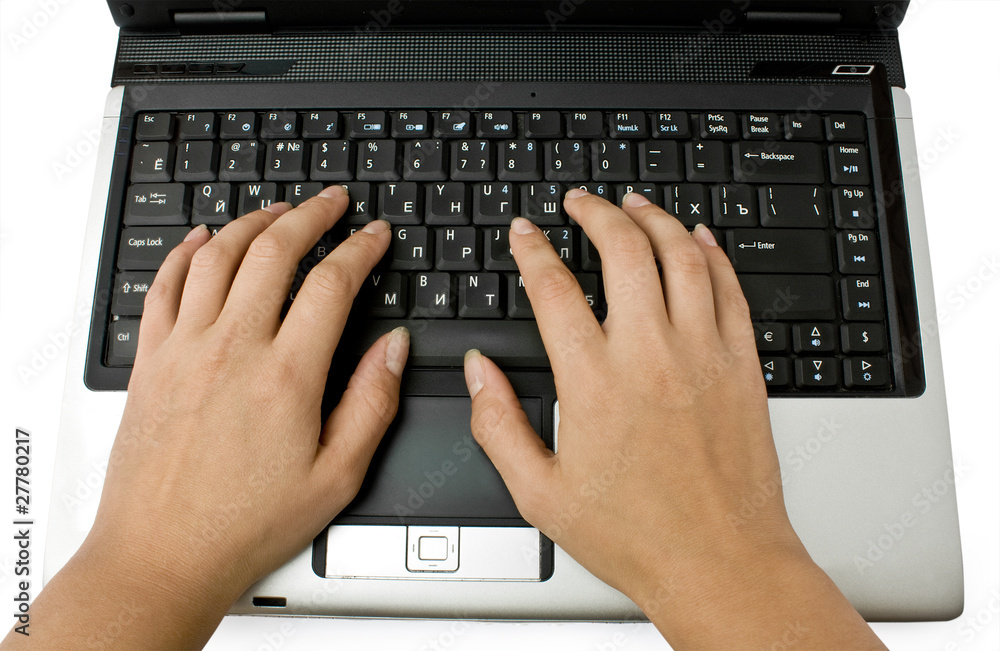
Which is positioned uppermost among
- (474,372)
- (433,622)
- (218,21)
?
(218,21)

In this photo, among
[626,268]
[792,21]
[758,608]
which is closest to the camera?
[758,608]

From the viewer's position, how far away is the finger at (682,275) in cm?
62

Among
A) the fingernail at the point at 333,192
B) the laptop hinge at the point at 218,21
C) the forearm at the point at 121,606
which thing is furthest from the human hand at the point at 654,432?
the laptop hinge at the point at 218,21

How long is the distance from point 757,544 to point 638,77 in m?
0.54

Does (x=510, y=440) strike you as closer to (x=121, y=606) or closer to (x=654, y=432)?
(x=654, y=432)

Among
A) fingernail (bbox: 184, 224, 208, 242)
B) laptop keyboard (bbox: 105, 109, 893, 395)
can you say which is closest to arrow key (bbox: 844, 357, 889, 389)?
laptop keyboard (bbox: 105, 109, 893, 395)

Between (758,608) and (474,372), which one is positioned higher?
(474,372)

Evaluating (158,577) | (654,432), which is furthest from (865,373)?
(158,577)

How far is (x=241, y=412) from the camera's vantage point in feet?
1.90

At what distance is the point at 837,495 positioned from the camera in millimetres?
611

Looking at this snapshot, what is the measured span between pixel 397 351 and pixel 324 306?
0.29ft

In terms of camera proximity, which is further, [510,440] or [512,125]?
[512,125]

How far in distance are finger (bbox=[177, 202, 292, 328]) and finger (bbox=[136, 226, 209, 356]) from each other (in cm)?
1

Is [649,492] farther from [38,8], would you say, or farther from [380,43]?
[38,8]
